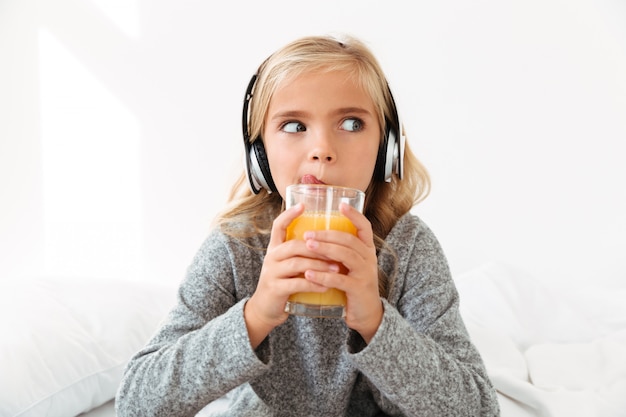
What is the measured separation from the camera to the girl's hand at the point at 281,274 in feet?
2.62

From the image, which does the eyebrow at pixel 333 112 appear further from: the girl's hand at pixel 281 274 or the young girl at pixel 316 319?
the girl's hand at pixel 281 274

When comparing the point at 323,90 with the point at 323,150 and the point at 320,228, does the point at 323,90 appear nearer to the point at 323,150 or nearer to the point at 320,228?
the point at 323,150

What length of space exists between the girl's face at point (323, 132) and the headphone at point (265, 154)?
2cm

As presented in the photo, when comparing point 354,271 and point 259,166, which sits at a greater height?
point 259,166

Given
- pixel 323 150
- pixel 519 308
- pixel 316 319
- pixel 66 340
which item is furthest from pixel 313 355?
pixel 519 308

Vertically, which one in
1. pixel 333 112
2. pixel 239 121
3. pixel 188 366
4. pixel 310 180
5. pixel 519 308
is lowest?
pixel 519 308

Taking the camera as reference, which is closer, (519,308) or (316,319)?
(316,319)

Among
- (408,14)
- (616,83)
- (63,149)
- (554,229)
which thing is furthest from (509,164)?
(63,149)

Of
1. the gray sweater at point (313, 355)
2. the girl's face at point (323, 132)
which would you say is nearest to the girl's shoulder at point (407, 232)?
the gray sweater at point (313, 355)

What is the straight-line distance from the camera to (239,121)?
2.40m

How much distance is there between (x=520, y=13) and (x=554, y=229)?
0.76 m

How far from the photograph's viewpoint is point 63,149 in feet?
8.32

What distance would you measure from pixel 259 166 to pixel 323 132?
14 centimetres

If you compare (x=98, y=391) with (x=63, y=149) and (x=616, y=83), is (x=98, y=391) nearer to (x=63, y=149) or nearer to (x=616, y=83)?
(x=63, y=149)
